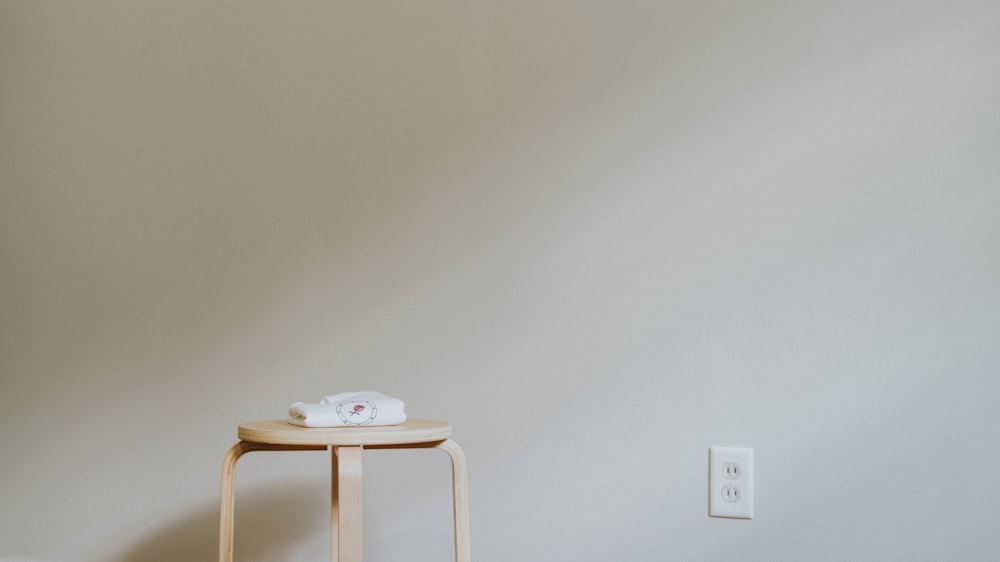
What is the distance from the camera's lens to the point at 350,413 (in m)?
1.41

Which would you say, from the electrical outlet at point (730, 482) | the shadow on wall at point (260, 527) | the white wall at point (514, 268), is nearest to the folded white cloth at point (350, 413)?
the white wall at point (514, 268)

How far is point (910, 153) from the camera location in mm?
1565

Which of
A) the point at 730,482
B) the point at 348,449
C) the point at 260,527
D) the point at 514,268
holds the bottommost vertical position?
the point at 260,527

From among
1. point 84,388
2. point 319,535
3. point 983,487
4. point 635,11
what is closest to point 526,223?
point 635,11

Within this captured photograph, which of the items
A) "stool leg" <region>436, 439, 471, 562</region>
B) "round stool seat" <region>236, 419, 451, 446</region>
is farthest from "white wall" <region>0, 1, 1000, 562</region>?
"round stool seat" <region>236, 419, 451, 446</region>

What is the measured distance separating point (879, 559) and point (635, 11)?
1.06 metres

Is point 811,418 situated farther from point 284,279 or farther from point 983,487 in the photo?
point 284,279

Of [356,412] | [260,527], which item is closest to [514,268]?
[356,412]

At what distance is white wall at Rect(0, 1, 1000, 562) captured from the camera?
5.10 feet

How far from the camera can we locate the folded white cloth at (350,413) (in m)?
1.39

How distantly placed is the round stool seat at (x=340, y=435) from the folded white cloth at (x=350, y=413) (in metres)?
0.01

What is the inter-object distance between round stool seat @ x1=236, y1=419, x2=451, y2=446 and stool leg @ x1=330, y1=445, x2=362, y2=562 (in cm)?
3

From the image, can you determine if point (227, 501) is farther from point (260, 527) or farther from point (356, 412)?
point (260, 527)

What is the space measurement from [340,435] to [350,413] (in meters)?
0.10
